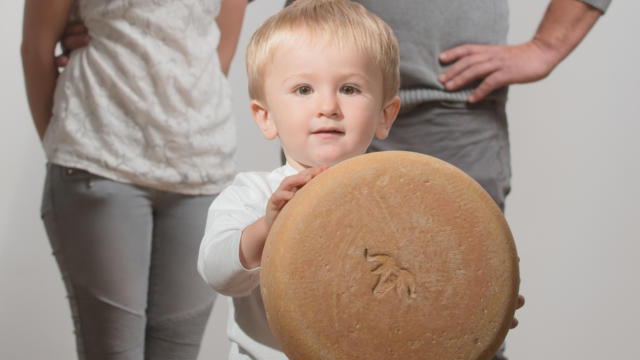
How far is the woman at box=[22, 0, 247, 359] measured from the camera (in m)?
1.27

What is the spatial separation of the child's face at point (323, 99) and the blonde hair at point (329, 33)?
0.01 m

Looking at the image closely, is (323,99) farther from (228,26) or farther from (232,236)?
(228,26)

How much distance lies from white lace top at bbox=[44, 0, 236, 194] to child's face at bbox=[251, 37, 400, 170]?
18.6 inches

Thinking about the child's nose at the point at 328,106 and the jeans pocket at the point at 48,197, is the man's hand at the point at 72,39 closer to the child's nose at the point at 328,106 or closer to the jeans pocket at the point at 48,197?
the jeans pocket at the point at 48,197

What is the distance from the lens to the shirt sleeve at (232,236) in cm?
83

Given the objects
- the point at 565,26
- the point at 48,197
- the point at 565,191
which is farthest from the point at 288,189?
the point at 565,191

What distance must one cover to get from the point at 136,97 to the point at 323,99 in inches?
21.7

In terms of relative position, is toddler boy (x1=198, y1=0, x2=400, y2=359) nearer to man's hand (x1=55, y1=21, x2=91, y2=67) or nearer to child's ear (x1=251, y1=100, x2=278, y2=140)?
child's ear (x1=251, y1=100, x2=278, y2=140)

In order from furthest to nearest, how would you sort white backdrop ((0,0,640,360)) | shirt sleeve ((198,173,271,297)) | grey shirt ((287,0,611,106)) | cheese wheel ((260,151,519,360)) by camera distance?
white backdrop ((0,0,640,360)) → grey shirt ((287,0,611,106)) → shirt sleeve ((198,173,271,297)) → cheese wheel ((260,151,519,360))

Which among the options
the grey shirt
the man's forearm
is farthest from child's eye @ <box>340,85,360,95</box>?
the man's forearm

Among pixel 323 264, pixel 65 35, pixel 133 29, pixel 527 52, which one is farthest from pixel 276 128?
pixel 527 52

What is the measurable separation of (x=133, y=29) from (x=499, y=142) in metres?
0.70

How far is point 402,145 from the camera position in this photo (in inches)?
48.7

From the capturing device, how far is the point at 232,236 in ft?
2.76
